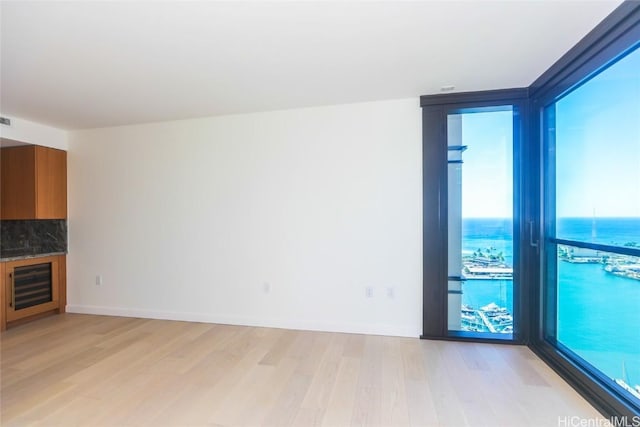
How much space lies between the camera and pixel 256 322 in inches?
140

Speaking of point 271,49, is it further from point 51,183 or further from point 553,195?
point 51,183

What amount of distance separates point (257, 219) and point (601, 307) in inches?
125

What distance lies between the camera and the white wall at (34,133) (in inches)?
140

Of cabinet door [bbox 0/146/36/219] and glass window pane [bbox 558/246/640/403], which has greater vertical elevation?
cabinet door [bbox 0/146/36/219]

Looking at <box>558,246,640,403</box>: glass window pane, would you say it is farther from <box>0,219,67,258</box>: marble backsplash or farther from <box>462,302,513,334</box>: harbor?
<box>0,219,67,258</box>: marble backsplash

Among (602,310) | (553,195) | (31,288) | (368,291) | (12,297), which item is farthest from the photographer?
(31,288)

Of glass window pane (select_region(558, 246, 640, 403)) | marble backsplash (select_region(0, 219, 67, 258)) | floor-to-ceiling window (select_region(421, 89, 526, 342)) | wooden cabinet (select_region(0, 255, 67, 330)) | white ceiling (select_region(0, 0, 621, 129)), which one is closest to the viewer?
white ceiling (select_region(0, 0, 621, 129))

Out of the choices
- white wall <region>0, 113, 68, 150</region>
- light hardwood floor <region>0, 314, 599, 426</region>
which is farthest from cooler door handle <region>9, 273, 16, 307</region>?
white wall <region>0, 113, 68, 150</region>

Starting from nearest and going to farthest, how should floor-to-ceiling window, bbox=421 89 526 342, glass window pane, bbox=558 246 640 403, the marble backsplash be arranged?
glass window pane, bbox=558 246 640 403 → floor-to-ceiling window, bbox=421 89 526 342 → the marble backsplash

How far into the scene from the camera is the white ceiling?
1.78 metres

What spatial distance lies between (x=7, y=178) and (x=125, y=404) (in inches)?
143

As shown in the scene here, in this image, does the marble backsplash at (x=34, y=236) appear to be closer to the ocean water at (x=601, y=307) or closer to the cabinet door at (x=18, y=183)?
the cabinet door at (x=18, y=183)

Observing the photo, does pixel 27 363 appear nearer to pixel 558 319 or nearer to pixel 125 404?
pixel 125 404

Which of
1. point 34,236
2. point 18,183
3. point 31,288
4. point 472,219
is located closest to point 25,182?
point 18,183
